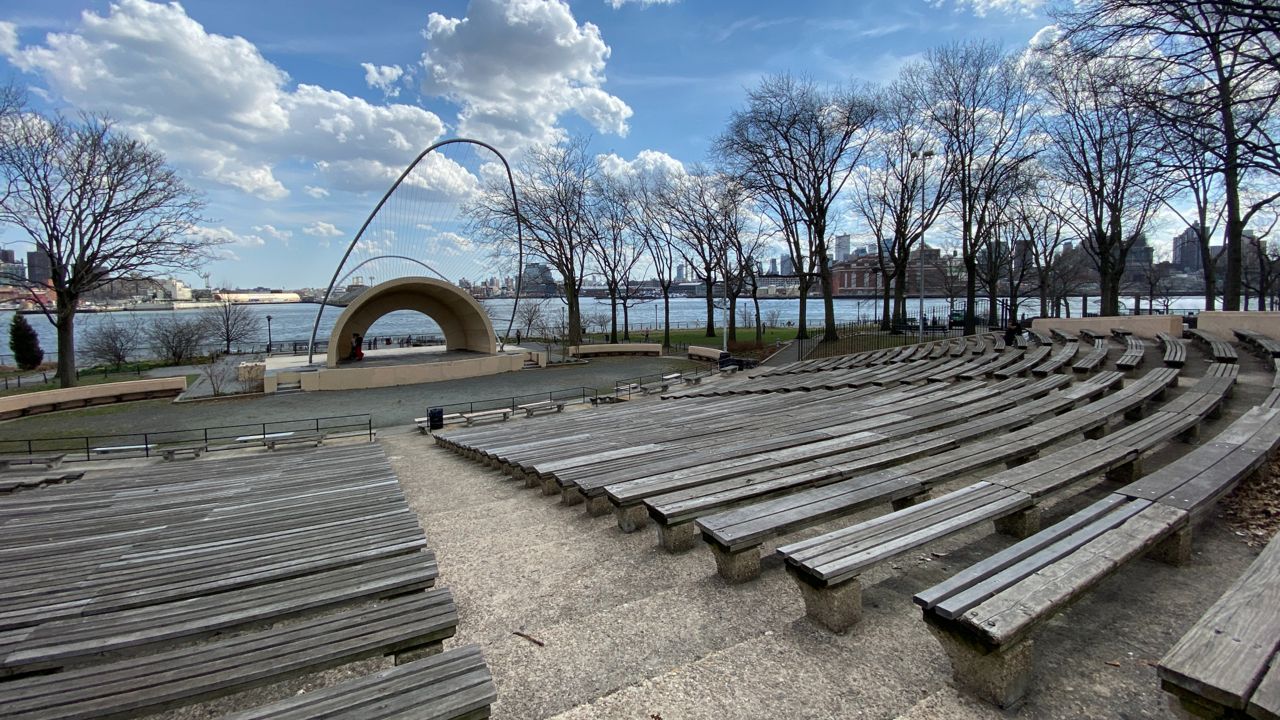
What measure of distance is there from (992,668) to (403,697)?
2974 millimetres

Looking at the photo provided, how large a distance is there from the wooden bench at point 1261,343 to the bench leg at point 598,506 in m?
14.5

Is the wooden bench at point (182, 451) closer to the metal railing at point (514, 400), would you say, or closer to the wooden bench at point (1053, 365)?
the metal railing at point (514, 400)

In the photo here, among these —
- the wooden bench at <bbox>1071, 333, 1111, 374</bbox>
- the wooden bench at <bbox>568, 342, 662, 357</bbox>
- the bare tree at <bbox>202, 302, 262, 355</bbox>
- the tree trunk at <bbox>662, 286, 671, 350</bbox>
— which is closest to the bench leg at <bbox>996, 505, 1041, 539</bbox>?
the wooden bench at <bbox>1071, 333, 1111, 374</bbox>

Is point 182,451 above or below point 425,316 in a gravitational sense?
below

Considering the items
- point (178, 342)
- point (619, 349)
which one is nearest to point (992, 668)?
point (619, 349)

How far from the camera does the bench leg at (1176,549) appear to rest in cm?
420

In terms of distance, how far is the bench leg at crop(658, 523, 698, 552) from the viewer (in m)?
5.13

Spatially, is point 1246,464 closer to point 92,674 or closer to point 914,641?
point 914,641

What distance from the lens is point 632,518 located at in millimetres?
5902

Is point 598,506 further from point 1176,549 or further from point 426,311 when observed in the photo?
point 426,311

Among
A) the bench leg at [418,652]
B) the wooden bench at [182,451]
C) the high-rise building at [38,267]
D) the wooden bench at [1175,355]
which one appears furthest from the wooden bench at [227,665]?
the high-rise building at [38,267]

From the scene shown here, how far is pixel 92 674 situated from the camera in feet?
9.53

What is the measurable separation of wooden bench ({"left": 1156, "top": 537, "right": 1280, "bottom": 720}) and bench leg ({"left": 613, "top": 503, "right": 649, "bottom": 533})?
4.19 metres

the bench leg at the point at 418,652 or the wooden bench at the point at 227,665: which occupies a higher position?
the wooden bench at the point at 227,665
